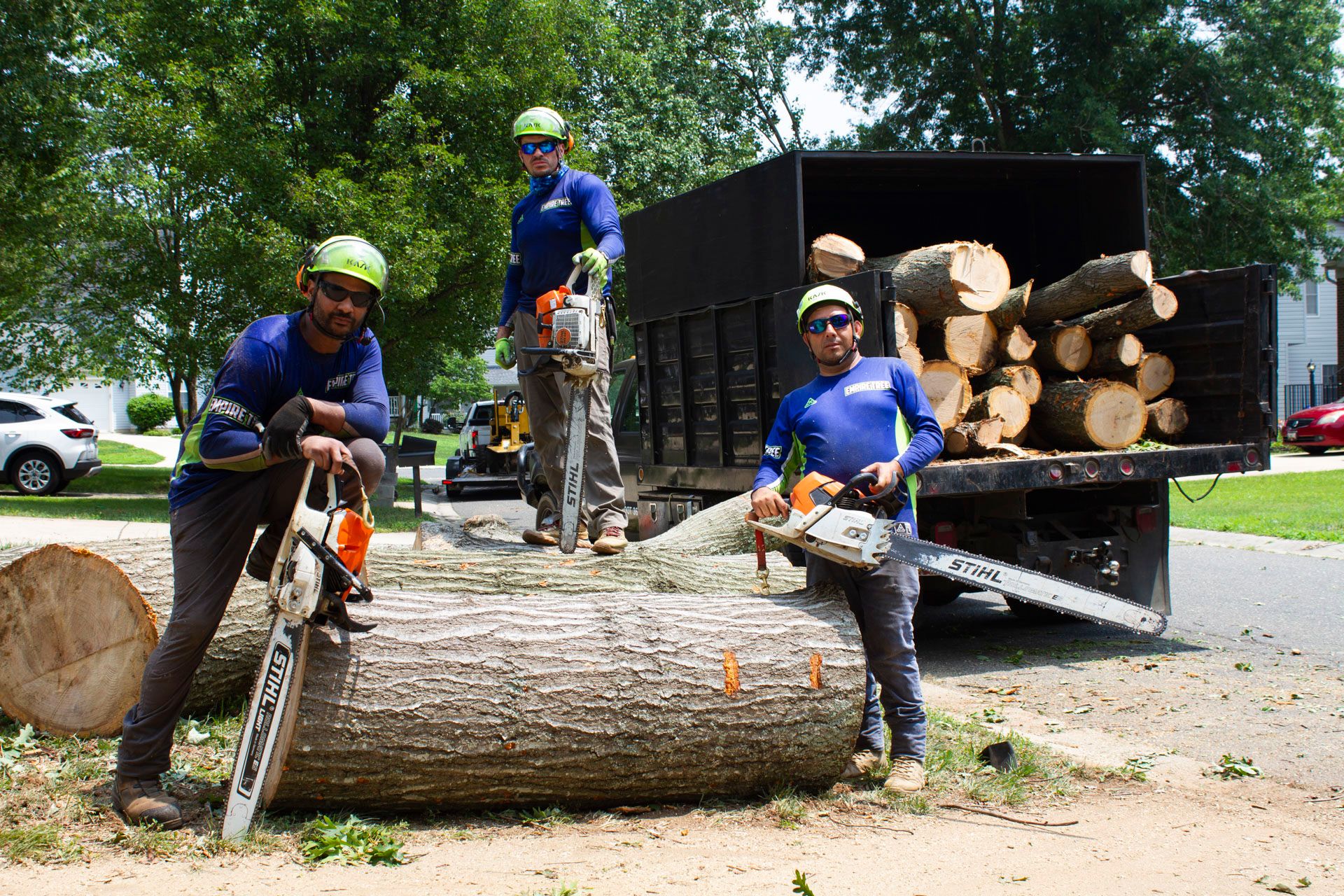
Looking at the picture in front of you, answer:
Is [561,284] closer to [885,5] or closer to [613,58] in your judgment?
[613,58]

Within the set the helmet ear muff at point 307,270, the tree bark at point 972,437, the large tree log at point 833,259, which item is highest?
the large tree log at point 833,259

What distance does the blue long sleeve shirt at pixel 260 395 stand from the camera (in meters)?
3.46

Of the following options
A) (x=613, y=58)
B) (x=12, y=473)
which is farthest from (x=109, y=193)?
(x=613, y=58)

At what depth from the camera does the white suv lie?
55.2ft

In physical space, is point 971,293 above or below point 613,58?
below

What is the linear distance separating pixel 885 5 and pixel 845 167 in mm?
19379

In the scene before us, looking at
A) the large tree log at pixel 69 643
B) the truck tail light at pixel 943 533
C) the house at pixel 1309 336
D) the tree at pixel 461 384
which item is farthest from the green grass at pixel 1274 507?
the tree at pixel 461 384

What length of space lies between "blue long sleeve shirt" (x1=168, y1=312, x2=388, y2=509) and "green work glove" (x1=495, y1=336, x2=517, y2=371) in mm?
1766

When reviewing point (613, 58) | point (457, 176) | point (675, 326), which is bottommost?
point (675, 326)

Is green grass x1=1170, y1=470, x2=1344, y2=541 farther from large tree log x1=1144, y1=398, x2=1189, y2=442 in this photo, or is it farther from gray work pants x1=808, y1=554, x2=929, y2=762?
gray work pants x1=808, y1=554, x2=929, y2=762

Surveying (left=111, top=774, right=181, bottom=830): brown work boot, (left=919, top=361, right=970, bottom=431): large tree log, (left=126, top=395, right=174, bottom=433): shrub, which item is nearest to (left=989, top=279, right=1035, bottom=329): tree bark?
(left=919, top=361, right=970, bottom=431): large tree log

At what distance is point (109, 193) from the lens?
57.7ft

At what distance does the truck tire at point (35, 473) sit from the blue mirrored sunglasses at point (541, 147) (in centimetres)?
1487

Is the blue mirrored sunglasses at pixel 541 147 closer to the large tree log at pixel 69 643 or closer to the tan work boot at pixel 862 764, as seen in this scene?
the large tree log at pixel 69 643
